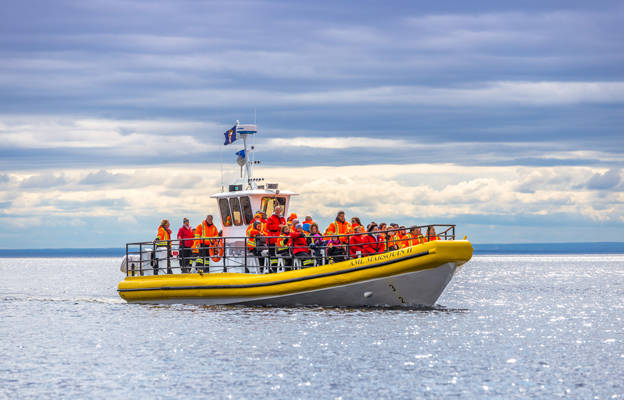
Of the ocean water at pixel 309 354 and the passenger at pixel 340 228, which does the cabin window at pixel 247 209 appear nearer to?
the ocean water at pixel 309 354

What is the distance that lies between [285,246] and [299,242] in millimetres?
404

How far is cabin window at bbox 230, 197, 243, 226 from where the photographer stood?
2425 cm

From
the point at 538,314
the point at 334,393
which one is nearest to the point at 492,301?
the point at 538,314

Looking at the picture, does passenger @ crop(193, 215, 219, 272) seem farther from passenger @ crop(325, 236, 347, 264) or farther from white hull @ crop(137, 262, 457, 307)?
passenger @ crop(325, 236, 347, 264)

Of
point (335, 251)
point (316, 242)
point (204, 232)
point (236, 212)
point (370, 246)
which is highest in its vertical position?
point (236, 212)

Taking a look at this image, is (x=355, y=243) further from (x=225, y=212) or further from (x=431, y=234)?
(x=225, y=212)

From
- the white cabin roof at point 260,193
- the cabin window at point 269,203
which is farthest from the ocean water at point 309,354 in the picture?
the white cabin roof at point 260,193

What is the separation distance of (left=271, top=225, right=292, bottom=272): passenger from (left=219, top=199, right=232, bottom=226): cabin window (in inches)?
129

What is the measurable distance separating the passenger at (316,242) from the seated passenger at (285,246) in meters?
0.57

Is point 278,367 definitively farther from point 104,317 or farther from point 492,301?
point 492,301

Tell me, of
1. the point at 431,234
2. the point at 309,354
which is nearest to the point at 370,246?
the point at 431,234

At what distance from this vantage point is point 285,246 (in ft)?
67.2

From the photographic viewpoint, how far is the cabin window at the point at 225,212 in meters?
24.7

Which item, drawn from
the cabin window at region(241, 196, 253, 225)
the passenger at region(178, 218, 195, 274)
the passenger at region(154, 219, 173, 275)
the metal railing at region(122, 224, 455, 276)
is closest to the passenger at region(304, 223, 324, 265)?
the metal railing at region(122, 224, 455, 276)
